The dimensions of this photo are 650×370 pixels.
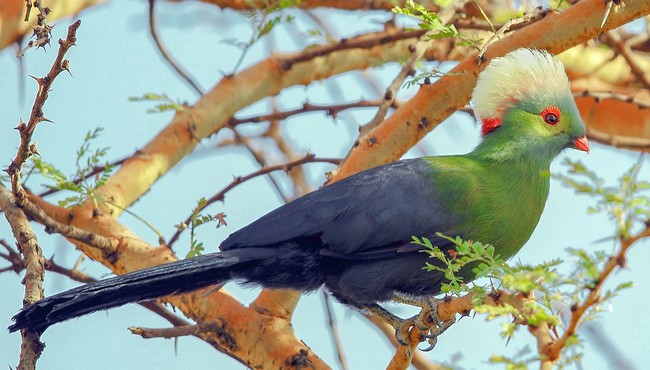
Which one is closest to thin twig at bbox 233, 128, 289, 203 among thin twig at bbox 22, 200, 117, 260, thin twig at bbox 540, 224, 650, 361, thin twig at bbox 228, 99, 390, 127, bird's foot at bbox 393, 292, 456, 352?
thin twig at bbox 228, 99, 390, 127

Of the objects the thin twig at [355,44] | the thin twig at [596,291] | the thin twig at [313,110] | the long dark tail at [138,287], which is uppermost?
the thin twig at [355,44]

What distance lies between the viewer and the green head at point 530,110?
14.2ft

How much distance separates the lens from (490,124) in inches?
180

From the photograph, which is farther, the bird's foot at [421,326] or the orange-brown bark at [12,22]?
the orange-brown bark at [12,22]

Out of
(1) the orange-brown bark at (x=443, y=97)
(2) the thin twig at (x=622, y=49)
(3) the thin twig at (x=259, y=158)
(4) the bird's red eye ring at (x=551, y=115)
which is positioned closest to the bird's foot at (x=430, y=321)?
(1) the orange-brown bark at (x=443, y=97)

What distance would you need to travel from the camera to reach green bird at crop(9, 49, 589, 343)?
3.95 m

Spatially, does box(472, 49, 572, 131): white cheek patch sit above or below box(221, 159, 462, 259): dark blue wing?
above

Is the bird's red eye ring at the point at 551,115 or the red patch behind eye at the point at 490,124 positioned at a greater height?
Result: the red patch behind eye at the point at 490,124

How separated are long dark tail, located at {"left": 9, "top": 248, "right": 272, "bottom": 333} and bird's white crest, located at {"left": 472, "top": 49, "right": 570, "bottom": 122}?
4.49 ft

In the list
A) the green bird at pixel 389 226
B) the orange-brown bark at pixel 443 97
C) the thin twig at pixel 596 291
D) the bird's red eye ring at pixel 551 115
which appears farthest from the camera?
the bird's red eye ring at pixel 551 115

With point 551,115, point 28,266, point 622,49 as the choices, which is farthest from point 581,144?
→ point 28,266

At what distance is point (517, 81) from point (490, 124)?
286mm

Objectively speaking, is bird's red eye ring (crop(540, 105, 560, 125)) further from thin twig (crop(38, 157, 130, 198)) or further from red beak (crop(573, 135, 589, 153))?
thin twig (crop(38, 157, 130, 198))

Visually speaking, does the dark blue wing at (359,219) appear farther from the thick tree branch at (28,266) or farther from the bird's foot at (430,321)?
the thick tree branch at (28,266)
